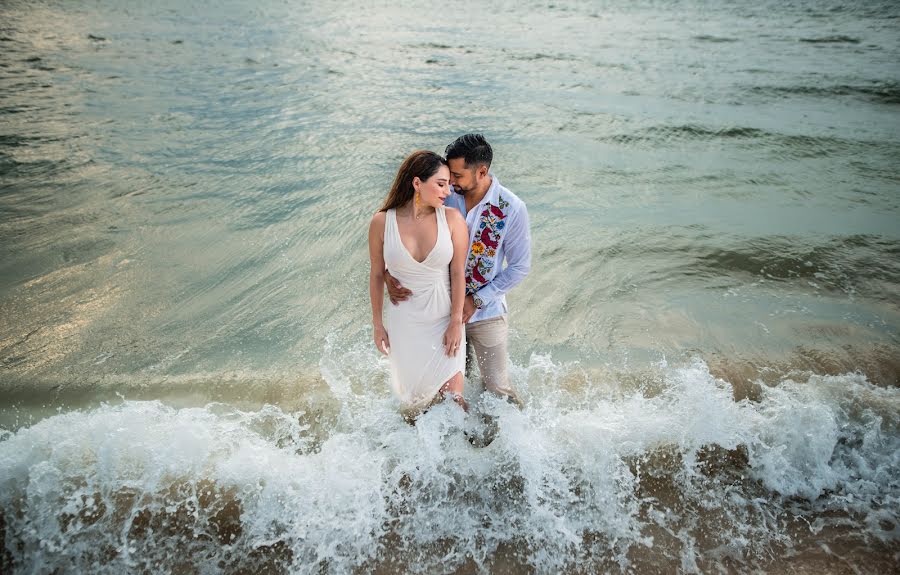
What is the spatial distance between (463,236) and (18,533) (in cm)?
330

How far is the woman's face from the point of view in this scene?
291 cm

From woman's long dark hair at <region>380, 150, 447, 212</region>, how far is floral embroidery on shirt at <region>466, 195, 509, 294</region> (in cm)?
44

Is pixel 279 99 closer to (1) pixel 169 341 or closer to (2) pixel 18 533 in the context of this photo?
(1) pixel 169 341

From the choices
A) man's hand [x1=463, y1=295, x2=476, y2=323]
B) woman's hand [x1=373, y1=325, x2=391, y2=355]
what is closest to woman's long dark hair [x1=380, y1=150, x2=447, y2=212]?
man's hand [x1=463, y1=295, x2=476, y2=323]

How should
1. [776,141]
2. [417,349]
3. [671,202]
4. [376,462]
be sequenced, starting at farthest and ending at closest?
1. [776,141]
2. [671,202]
3. [376,462]
4. [417,349]

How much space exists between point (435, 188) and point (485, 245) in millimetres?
575

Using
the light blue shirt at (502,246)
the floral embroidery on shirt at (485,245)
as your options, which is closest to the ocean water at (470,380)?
the light blue shirt at (502,246)

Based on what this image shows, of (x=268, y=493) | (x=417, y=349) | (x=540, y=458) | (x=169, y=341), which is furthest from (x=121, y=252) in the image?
(x=540, y=458)

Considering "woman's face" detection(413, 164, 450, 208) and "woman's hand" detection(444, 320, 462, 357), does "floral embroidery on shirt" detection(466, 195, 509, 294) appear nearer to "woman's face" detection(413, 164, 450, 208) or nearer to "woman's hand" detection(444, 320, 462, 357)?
"woman's hand" detection(444, 320, 462, 357)

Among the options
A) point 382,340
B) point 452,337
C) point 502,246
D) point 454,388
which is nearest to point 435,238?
point 502,246

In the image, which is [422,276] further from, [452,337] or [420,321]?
[452,337]

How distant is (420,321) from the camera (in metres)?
3.33

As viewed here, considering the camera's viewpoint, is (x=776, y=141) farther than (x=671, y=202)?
Yes

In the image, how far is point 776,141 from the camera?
10.2 meters
